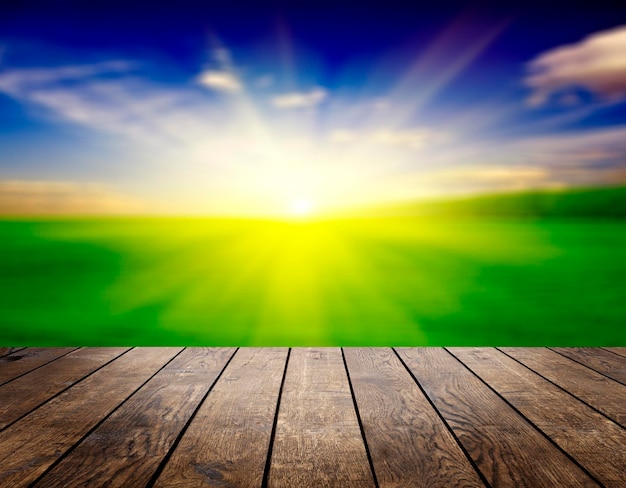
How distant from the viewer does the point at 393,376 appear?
1773mm

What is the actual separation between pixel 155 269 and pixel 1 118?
277 cm

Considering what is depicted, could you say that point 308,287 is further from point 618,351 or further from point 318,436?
point 318,436

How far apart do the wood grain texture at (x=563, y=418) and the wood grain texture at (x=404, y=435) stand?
0.25m

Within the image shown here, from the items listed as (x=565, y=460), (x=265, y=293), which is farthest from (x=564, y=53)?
(x=565, y=460)

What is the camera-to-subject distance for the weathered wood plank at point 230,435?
1.03 metres

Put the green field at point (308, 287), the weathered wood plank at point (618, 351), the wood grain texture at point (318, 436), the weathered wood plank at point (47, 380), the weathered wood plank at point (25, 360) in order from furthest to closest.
Answer: 1. the green field at point (308, 287)
2. the weathered wood plank at point (618, 351)
3. the weathered wood plank at point (25, 360)
4. the weathered wood plank at point (47, 380)
5. the wood grain texture at point (318, 436)

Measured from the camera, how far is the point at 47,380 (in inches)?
67.9

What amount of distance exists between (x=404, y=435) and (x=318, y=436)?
20 centimetres

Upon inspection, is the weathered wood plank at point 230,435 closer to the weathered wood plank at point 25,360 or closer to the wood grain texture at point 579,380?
the weathered wood plank at point 25,360

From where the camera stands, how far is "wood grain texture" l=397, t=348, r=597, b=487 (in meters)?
1.03

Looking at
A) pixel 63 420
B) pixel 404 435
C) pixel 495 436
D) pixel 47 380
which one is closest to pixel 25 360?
pixel 47 380

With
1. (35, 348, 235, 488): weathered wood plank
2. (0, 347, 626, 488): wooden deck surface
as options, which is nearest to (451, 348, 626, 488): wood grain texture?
(0, 347, 626, 488): wooden deck surface

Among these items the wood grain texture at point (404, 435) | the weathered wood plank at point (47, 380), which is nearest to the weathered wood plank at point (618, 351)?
the wood grain texture at point (404, 435)

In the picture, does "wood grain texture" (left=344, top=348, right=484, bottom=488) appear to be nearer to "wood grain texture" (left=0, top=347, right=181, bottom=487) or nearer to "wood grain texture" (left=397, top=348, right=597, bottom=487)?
"wood grain texture" (left=397, top=348, right=597, bottom=487)
